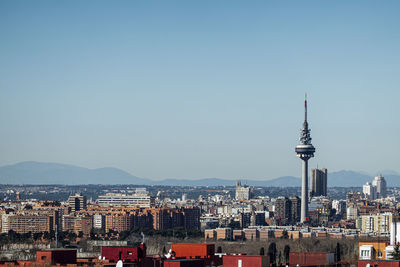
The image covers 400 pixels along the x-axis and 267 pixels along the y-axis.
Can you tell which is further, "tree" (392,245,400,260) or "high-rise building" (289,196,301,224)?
"high-rise building" (289,196,301,224)

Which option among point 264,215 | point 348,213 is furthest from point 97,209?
point 348,213

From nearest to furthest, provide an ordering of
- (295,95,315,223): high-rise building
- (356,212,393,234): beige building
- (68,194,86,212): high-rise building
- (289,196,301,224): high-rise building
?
1. (356,212,393,234): beige building
2. (295,95,315,223): high-rise building
3. (68,194,86,212): high-rise building
4. (289,196,301,224): high-rise building

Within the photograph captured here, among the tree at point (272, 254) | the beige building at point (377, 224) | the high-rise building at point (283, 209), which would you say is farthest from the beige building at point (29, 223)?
the high-rise building at point (283, 209)

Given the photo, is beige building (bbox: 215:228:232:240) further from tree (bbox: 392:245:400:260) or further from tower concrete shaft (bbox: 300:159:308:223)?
tree (bbox: 392:245:400:260)

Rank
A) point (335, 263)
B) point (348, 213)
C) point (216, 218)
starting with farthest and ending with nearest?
point (348, 213) → point (216, 218) → point (335, 263)

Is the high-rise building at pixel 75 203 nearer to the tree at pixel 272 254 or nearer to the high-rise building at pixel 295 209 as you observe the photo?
the high-rise building at pixel 295 209

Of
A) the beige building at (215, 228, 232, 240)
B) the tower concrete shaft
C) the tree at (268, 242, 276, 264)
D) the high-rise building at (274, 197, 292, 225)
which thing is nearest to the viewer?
the tree at (268, 242, 276, 264)

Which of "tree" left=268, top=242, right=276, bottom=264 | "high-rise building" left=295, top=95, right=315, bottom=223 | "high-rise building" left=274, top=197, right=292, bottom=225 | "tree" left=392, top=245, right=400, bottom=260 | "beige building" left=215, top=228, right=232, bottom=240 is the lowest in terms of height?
"tree" left=268, top=242, right=276, bottom=264

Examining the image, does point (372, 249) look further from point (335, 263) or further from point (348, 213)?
point (348, 213)

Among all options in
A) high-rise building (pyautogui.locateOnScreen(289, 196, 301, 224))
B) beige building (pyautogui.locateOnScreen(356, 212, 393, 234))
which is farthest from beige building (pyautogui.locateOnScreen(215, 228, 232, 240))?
high-rise building (pyautogui.locateOnScreen(289, 196, 301, 224))

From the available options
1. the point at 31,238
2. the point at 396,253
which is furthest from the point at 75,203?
the point at 396,253

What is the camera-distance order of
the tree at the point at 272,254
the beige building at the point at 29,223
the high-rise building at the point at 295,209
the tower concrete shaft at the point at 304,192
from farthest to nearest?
the high-rise building at the point at 295,209 < the tower concrete shaft at the point at 304,192 < the beige building at the point at 29,223 < the tree at the point at 272,254
